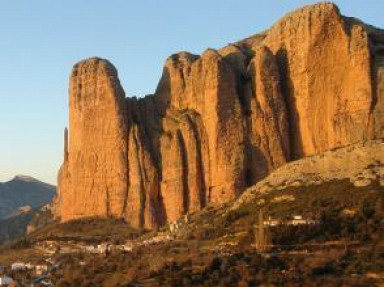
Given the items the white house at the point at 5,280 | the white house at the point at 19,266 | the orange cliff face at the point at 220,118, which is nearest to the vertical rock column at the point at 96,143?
the orange cliff face at the point at 220,118

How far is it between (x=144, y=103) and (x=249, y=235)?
32028 millimetres

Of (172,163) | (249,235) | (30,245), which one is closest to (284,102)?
(172,163)

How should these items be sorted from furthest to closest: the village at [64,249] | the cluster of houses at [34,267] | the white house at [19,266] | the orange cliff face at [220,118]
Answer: the orange cliff face at [220,118], the white house at [19,266], the cluster of houses at [34,267], the village at [64,249]

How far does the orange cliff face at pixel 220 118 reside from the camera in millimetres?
77750

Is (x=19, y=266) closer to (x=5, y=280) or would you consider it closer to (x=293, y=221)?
(x=5, y=280)

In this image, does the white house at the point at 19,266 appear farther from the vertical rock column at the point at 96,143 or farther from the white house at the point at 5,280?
the vertical rock column at the point at 96,143

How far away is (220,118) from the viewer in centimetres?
8300

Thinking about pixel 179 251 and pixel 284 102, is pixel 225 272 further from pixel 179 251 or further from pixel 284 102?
pixel 284 102

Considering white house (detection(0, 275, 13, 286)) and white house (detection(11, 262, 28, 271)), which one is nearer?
white house (detection(0, 275, 13, 286))

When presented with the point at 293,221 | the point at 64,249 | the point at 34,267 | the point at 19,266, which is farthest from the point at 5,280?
the point at 293,221

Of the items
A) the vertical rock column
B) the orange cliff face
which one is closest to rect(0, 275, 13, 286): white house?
the orange cliff face

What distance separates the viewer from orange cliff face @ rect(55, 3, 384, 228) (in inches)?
3061

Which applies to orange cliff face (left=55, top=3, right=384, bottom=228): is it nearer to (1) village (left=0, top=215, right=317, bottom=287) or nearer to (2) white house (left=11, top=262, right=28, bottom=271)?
(1) village (left=0, top=215, right=317, bottom=287)

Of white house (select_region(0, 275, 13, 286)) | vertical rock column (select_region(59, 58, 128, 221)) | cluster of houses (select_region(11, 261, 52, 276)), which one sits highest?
vertical rock column (select_region(59, 58, 128, 221))
